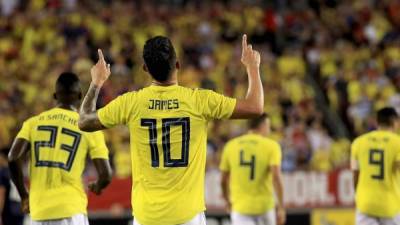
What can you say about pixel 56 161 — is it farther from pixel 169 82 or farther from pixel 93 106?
pixel 169 82

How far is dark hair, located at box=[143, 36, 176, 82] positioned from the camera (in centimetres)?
671

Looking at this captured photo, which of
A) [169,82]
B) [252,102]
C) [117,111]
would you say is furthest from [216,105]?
[117,111]

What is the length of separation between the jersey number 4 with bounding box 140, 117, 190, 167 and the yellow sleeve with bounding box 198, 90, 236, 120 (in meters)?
0.16

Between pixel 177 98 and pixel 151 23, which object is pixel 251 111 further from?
pixel 151 23

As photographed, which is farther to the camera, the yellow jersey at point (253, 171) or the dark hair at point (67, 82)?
the yellow jersey at point (253, 171)

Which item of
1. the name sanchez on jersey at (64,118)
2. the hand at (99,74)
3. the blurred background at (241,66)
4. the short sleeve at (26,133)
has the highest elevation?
the blurred background at (241,66)

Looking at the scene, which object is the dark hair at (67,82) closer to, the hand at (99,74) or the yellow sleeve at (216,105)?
the hand at (99,74)

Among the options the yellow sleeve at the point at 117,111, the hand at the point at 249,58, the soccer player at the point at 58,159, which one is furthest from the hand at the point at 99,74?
the soccer player at the point at 58,159

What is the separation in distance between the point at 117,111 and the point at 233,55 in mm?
16125

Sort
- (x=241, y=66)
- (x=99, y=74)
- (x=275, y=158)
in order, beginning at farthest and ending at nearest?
(x=241, y=66) → (x=275, y=158) → (x=99, y=74)

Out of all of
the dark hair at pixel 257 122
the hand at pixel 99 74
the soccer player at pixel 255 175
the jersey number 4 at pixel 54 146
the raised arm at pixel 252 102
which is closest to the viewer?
the raised arm at pixel 252 102

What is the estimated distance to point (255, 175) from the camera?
12719mm

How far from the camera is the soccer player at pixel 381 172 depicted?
11.5 meters

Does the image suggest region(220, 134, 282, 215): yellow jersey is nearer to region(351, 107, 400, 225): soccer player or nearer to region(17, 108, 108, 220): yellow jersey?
region(351, 107, 400, 225): soccer player
